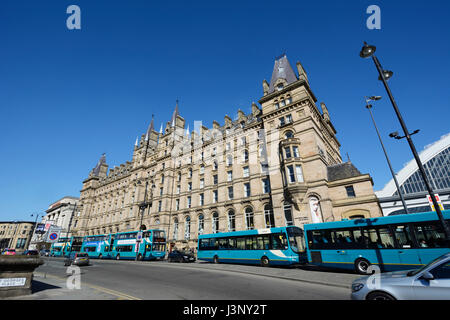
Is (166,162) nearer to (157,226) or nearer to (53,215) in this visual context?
(157,226)

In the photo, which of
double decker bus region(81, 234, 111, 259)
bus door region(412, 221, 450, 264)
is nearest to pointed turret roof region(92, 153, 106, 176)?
double decker bus region(81, 234, 111, 259)

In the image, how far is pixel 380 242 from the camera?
12.1 metres

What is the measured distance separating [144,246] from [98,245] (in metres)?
12.9

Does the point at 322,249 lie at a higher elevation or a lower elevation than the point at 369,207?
lower

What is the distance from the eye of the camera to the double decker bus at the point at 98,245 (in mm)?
32844

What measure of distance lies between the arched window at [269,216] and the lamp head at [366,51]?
2100 centimetres

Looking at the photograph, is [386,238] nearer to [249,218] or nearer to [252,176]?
[249,218]

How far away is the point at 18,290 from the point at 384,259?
1652 centimetres

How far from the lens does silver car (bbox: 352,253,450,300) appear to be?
14.2ft

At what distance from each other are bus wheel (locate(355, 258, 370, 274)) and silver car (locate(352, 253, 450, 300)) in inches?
345

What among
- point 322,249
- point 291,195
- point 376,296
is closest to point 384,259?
point 322,249

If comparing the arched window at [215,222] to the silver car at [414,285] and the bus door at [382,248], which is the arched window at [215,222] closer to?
the bus door at [382,248]

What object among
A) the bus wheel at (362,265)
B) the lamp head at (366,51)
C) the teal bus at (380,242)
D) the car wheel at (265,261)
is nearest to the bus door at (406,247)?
the teal bus at (380,242)
